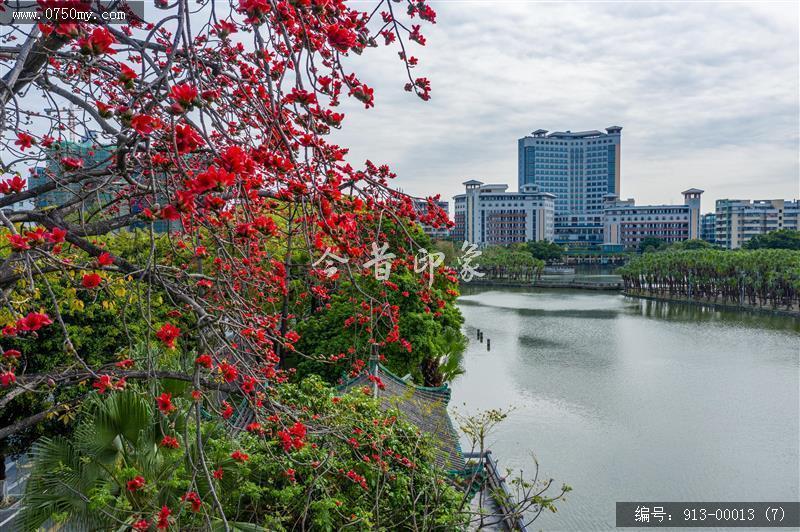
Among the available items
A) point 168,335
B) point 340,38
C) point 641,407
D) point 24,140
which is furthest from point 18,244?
point 641,407

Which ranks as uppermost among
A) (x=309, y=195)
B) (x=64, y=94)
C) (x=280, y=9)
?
(x=280, y=9)

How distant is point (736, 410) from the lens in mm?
16641

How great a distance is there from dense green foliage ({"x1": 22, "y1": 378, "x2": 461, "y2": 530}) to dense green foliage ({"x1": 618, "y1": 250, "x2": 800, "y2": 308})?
38.0m

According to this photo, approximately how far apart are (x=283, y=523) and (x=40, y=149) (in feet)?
10.4

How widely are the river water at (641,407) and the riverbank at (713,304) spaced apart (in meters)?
4.16

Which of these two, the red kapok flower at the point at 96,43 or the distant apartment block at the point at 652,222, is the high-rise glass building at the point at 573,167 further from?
the red kapok flower at the point at 96,43

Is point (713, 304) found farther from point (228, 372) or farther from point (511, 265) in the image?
point (228, 372)

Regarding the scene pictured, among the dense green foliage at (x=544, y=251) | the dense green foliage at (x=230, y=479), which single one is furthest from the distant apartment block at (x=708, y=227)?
the dense green foliage at (x=230, y=479)

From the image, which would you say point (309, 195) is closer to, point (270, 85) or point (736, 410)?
point (270, 85)

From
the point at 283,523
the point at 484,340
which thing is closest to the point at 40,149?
the point at 283,523

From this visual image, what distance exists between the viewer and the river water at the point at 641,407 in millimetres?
12016

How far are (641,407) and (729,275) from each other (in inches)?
1175

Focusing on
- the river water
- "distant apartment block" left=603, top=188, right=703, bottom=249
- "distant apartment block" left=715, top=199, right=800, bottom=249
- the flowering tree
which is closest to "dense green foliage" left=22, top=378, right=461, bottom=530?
the flowering tree

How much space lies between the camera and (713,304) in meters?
41.6
